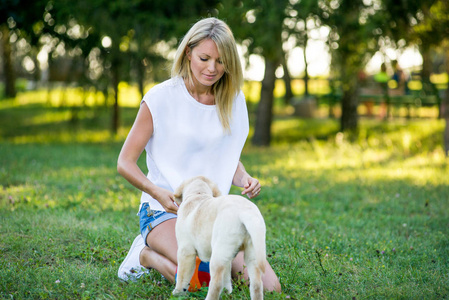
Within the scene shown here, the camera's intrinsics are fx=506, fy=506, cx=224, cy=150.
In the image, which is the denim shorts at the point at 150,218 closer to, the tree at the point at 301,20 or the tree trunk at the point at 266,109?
the tree at the point at 301,20

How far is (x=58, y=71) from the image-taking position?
444 inches

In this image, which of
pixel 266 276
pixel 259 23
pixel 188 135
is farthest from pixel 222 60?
pixel 259 23

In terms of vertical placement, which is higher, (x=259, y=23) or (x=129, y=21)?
(x=129, y=21)

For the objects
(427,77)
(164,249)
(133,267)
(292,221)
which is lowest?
(292,221)

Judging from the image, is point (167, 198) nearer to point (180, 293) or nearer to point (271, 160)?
point (180, 293)

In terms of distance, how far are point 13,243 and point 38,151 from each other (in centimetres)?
581

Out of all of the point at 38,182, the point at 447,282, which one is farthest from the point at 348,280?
the point at 38,182

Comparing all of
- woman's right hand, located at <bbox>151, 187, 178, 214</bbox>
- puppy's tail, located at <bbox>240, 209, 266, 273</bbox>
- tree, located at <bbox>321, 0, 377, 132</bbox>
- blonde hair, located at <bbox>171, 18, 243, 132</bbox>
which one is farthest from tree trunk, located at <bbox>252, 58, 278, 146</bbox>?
puppy's tail, located at <bbox>240, 209, 266, 273</bbox>

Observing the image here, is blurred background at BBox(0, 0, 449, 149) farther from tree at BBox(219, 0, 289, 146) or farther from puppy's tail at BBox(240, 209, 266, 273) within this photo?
puppy's tail at BBox(240, 209, 266, 273)

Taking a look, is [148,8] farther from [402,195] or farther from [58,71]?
[402,195]

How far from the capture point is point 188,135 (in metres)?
3.60

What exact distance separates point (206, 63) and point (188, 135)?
0.52m

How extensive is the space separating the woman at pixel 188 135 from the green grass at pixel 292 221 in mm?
327

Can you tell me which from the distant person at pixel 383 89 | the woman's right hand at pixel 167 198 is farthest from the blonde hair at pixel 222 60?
the distant person at pixel 383 89
